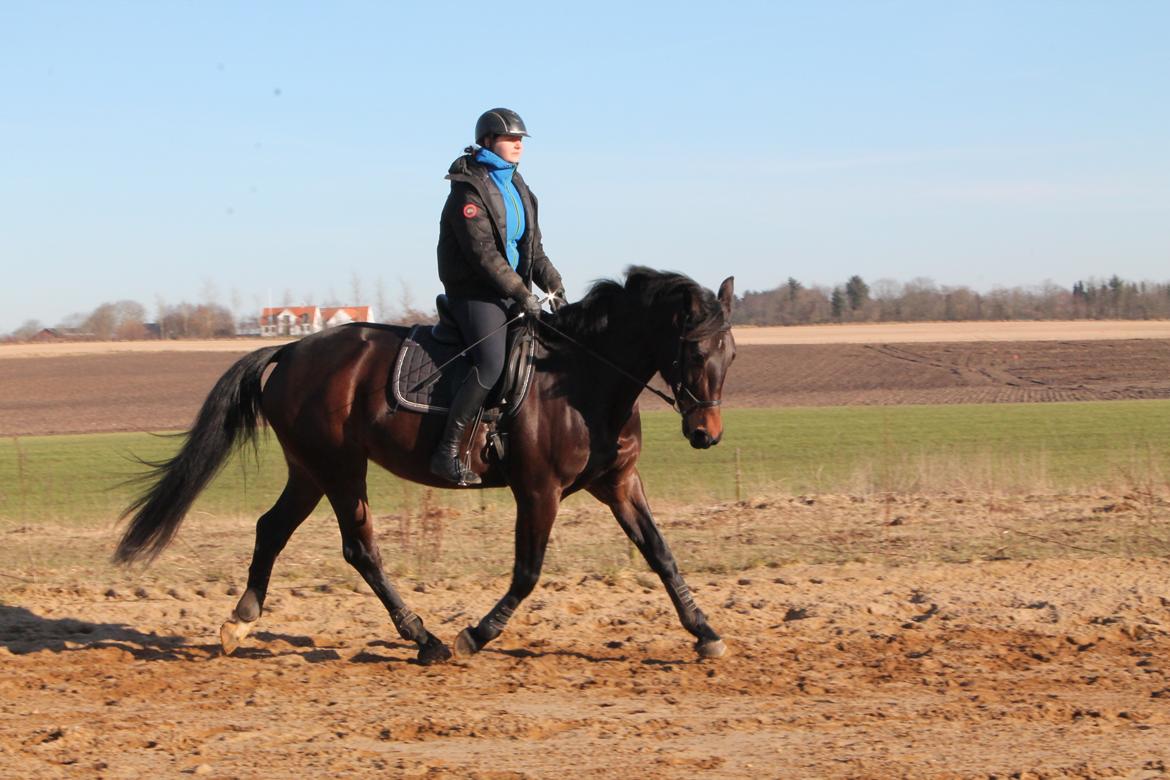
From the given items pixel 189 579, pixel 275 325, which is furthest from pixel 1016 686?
pixel 275 325

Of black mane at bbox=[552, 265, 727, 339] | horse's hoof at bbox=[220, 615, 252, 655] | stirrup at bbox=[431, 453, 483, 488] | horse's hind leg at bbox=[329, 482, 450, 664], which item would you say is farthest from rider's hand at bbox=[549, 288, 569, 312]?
horse's hoof at bbox=[220, 615, 252, 655]

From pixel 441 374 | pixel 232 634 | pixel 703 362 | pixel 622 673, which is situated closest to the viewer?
pixel 703 362

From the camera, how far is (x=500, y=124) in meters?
6.95

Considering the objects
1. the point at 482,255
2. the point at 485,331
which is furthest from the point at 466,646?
the point at 482,255

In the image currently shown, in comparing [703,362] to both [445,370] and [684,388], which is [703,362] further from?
[445,370]

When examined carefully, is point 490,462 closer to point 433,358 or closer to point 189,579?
point 433,358

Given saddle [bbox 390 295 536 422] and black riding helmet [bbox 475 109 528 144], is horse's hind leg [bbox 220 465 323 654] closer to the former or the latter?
saddle [bbox 390 295 536 422]

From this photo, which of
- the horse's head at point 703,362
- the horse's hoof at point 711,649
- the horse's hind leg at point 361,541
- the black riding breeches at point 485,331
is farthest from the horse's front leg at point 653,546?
the horse's hind leg at point 361,541

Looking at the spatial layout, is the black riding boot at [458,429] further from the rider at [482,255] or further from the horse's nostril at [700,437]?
the horse's nostril at [700,437]

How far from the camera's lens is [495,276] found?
22.3ft

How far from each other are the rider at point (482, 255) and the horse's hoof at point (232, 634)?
1607mm

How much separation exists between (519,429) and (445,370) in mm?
609

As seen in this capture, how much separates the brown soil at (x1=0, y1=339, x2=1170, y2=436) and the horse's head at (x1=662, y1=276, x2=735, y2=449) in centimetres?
3319

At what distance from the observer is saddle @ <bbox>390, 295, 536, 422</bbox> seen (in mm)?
6914
